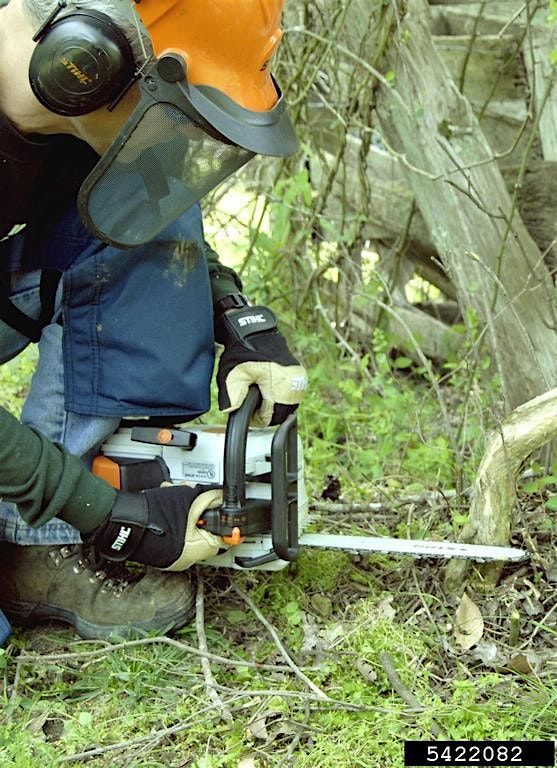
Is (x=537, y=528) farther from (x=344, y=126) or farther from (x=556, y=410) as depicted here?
(x=344, y=126)

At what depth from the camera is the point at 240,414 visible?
2453 millimetres

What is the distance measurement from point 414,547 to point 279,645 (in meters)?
0.45

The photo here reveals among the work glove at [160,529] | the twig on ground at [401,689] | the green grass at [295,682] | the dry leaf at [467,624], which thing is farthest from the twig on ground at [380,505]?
the twig on ground at [401,689]

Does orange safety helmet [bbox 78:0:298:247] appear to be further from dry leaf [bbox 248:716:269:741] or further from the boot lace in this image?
dry leaf [bbox 248:716:269:741]

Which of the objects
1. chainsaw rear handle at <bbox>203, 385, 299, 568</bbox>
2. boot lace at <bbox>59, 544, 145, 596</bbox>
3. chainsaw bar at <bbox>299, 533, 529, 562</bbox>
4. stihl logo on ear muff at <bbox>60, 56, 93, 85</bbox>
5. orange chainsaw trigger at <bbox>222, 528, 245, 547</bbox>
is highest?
stihl logo on ear muff at <bbox>60, 56, 93, 85</bbox>

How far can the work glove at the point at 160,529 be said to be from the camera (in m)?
2.38

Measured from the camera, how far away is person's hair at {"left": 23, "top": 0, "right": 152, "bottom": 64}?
197cm

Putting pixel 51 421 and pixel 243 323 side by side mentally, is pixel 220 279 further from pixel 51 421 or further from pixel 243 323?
pixel 51 421

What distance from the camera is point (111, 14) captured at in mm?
1973

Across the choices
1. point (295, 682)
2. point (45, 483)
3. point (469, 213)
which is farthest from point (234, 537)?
point (469, 213)

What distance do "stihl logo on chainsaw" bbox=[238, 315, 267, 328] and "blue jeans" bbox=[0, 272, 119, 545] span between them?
0.44 metres

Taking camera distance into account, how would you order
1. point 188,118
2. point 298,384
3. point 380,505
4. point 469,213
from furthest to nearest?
1. point 469,213
2. point 380,505
3. point 298,384
4. point 188,118

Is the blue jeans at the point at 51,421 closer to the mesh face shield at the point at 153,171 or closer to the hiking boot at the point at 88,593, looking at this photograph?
the hiking boot at the point at 88,593

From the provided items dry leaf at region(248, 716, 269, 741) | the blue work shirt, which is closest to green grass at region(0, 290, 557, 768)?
dry leaf at region(248, 716, 269, 741)
